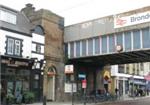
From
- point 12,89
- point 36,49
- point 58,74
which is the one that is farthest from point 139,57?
point 12,89

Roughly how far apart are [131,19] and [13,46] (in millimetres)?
12568

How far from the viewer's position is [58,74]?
42.4 metres

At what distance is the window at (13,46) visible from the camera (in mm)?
35062

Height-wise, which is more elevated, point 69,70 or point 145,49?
point 145,49

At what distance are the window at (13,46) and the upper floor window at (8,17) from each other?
7.24 feet

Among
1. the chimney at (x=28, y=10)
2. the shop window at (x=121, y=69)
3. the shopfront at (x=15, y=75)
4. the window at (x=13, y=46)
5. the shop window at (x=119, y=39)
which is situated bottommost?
the shopfront at (x=15, y=75)

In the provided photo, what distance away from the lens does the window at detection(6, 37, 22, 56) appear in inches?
1380

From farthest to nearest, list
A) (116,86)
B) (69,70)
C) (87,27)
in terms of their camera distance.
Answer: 1. (116,86)
2. (87,27)
3. (69,70)

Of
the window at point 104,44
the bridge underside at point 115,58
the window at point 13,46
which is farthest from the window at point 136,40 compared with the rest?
the window at point 13,46

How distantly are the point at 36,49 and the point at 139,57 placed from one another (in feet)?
41.7

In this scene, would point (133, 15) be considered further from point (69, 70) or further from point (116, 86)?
point (116, 86)

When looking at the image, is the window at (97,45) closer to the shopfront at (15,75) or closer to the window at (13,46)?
the shopfront at (15,75)

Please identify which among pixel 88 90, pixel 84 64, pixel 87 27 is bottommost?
pixel 88 90

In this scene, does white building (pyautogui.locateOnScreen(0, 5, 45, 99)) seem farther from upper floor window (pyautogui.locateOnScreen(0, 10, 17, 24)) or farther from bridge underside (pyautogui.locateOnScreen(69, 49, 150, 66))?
bridge underside (pyautogui.locateOnScreen(69, 49, 150, 66))
